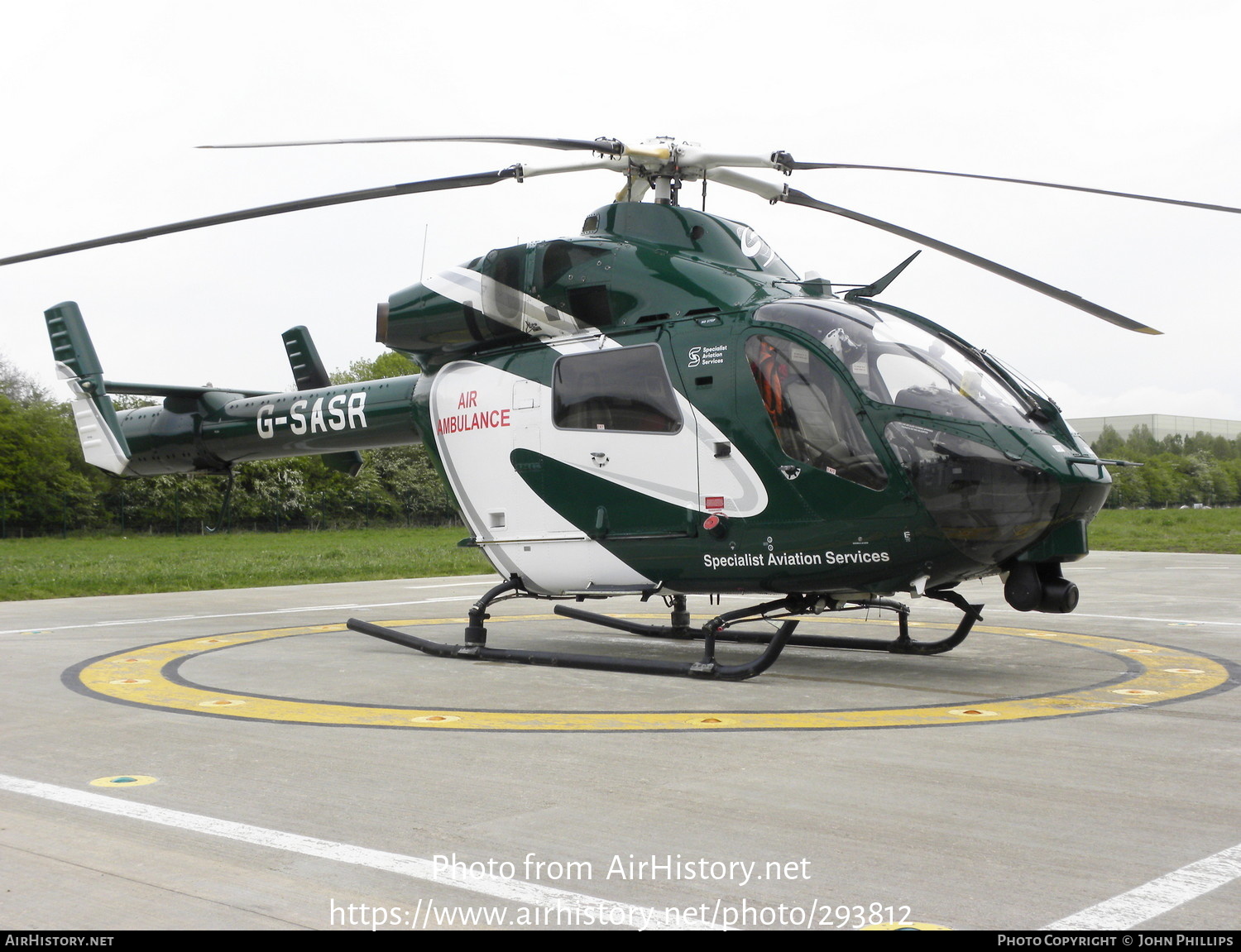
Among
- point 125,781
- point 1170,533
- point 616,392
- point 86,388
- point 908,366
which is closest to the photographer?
point 125,781

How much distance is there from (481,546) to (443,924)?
277 inches

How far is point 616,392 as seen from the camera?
8961 mm

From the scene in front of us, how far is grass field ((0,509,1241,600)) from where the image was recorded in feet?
64.3

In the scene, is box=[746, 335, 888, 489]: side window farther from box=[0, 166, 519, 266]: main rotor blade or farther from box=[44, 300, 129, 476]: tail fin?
box=[44, 300, 129, 476]: tail fin

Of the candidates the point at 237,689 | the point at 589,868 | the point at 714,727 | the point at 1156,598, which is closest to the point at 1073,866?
the point at 589,868

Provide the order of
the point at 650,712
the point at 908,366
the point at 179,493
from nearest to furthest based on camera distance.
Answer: the point at 650,712
the point at 908,366
the point at 179,493

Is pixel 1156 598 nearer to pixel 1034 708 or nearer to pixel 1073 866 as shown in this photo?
pixel 1034 708

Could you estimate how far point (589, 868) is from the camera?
3.78m

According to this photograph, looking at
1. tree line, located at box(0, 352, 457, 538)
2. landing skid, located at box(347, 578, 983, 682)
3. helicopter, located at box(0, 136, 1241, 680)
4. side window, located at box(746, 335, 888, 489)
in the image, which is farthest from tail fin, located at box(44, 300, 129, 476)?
tree line, located at box(0, 352, 457, 538)

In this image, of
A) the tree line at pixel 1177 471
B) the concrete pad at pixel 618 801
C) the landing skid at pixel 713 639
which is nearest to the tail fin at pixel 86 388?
the concrete pad at pixel 618 801

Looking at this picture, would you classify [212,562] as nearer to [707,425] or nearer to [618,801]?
[707,425]

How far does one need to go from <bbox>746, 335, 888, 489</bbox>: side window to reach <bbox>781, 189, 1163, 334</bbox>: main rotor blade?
6.38 ft

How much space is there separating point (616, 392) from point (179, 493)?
38.4 m

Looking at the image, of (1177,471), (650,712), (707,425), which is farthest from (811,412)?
(1177,471)
